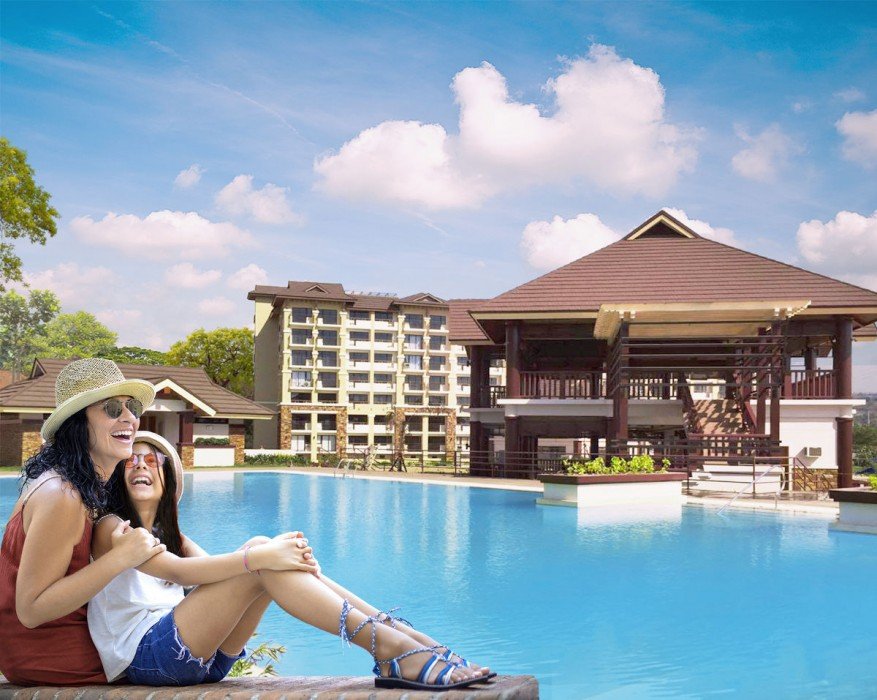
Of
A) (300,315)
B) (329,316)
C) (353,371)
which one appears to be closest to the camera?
(300,315)

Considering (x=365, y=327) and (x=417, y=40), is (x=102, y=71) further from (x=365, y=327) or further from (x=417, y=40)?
(x=365, y=327)

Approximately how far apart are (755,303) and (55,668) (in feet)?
61.7

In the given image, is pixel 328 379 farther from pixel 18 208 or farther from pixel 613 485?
pixel 613 485

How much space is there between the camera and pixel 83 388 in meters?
3.05

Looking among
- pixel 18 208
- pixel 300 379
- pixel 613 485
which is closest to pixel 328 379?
pixel 300 379

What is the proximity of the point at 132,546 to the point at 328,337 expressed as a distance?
63.0 m

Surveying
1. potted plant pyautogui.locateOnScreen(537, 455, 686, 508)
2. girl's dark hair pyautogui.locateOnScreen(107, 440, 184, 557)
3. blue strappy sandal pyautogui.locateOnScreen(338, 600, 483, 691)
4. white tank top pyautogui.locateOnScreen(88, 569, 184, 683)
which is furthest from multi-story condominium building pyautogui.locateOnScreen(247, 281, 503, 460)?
blue strappy sandal pyautogui.locateOnScreen(338, 600, 483, 691)

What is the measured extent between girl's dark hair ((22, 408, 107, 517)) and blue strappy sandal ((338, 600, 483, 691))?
3.00 ft

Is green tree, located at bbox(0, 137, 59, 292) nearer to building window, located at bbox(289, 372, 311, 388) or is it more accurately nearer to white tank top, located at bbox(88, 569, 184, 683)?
white tank top, located at bbox(88, 569, 184, 683)

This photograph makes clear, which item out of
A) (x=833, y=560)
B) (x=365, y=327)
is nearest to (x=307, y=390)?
(x=365, y=327)

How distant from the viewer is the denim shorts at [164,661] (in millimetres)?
3059

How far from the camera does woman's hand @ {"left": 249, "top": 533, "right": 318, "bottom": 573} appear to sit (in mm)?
3033

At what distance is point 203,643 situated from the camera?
10.1 ft

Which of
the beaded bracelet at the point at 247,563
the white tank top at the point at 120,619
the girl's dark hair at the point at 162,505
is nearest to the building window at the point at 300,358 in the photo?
the girl's dark hair at the point at 162,505
